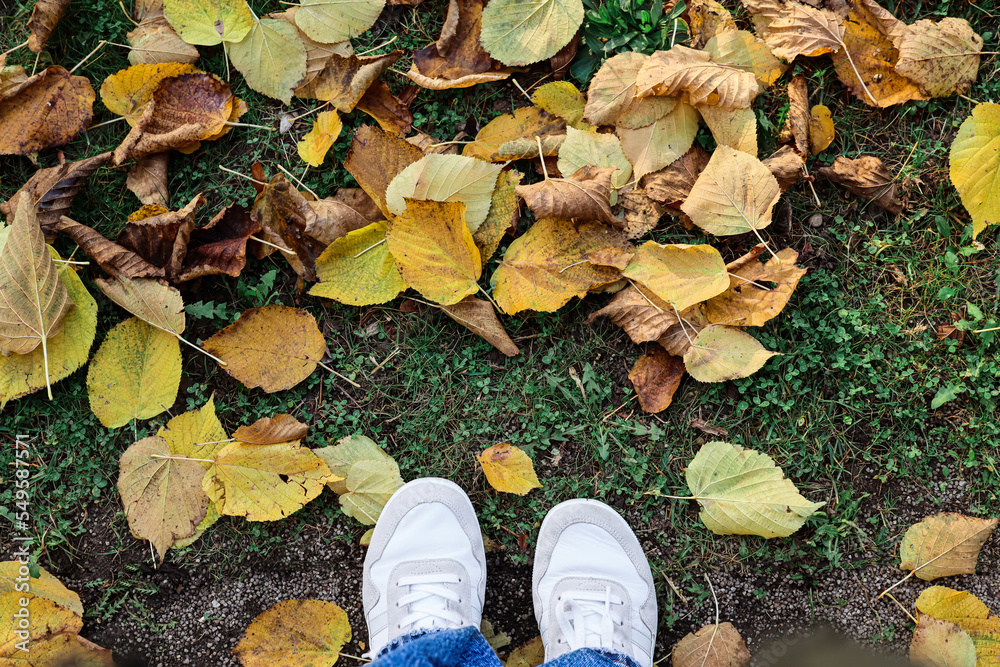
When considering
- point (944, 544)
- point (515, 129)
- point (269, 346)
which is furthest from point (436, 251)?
point (944, 544)

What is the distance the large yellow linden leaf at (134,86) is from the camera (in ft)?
6.86

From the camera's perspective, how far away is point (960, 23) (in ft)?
6.75

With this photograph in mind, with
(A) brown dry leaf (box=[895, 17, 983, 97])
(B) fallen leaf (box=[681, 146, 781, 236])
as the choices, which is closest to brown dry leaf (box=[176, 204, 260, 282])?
(B) fallen leaf (box=[681, 146, 781, 236])

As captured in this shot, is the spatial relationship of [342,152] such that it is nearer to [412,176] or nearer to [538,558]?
[412,176]

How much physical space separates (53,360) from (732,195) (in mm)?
2352

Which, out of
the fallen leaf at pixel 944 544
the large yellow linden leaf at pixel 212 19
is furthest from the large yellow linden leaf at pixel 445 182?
the fallen leaf at pixel 944 544

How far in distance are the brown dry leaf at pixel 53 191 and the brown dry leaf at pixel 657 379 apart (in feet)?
6.78

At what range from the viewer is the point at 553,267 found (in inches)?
79.7

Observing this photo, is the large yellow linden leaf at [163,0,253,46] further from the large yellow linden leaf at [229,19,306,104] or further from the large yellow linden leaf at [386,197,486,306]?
the large yellow linden leaf at [386,197,486,306]

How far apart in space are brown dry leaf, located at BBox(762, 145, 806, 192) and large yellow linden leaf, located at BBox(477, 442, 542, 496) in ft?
4.23

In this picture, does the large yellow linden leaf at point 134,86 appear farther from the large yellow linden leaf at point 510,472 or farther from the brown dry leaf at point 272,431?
the large yellow linden leaf at point 510,472

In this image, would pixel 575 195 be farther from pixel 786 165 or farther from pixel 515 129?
pixel 786 165

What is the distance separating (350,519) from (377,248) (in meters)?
0.96

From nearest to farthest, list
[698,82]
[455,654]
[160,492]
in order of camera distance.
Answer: [455,654] → [698,82] → [160,492]
